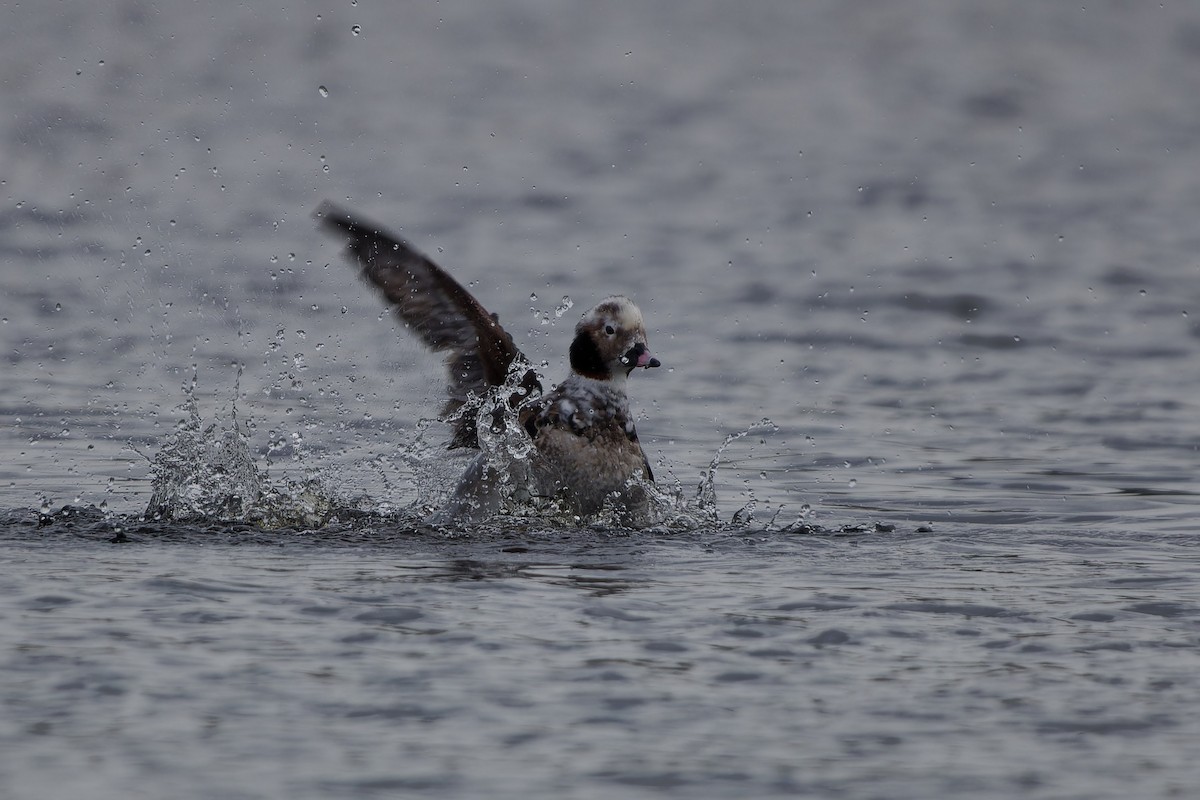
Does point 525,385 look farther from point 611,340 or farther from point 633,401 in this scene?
point 633,401

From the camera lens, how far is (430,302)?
30.0 feet

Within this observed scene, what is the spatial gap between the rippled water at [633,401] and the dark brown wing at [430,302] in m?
0.18

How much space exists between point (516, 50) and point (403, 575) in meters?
20.7

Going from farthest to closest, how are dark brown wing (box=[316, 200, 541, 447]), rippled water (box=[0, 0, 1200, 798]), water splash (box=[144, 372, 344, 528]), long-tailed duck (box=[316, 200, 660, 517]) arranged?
dark brown wing (box=[316, 200, 541, 447]) → long-tailed duck (box=[316, 200, 660, 517]) → water splash (box=[144, 372, 344, 528]) → rippled water (box=[0, 0, 1200, 798])

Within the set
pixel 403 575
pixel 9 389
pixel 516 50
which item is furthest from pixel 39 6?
pixel 403 575

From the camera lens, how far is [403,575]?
7125 millimetres

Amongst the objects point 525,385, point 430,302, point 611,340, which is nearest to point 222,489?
point 430,302

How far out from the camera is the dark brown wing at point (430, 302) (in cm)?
903

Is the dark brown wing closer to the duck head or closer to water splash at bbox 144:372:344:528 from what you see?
the duck head

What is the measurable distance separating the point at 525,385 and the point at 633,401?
3.43 m

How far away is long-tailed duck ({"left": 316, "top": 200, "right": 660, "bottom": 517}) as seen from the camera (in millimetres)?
8742

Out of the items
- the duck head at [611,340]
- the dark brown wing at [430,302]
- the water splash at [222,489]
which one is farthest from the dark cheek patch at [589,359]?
the water splash at [222,489]

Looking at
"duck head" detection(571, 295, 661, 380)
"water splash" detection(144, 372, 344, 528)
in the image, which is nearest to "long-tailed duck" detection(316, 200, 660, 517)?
"duck head" detection(571, 295, 661, 380)

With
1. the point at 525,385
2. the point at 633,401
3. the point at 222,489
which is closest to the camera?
the point at 222,489
